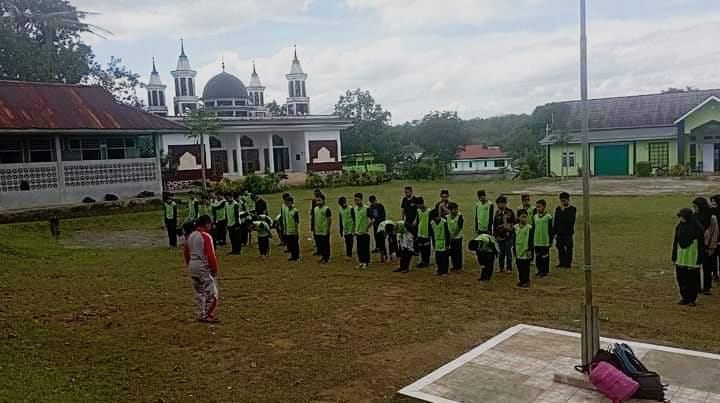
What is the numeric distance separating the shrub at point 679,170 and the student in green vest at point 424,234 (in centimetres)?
→ 2966

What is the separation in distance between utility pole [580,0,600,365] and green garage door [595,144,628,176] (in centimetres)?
3813

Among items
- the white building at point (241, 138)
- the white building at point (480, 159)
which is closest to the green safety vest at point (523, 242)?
the white building at point (241, 138)

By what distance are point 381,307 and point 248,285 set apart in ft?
9.58

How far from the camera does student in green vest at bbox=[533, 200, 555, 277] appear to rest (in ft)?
36.3

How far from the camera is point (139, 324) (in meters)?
8.38

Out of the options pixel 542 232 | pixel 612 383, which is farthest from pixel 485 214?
pixel 612 383

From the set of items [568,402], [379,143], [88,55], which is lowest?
[568,402]

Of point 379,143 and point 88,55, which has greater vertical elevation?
point 88,55

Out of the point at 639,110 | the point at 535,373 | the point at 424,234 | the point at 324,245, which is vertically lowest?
the point at 535,373

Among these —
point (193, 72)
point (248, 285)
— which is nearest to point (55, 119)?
point (248, 285)

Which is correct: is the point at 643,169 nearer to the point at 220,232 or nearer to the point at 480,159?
the point at 480,159

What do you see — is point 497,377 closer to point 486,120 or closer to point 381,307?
point 381,307

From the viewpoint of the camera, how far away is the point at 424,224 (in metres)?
11.9

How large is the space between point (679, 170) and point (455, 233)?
30.3m
